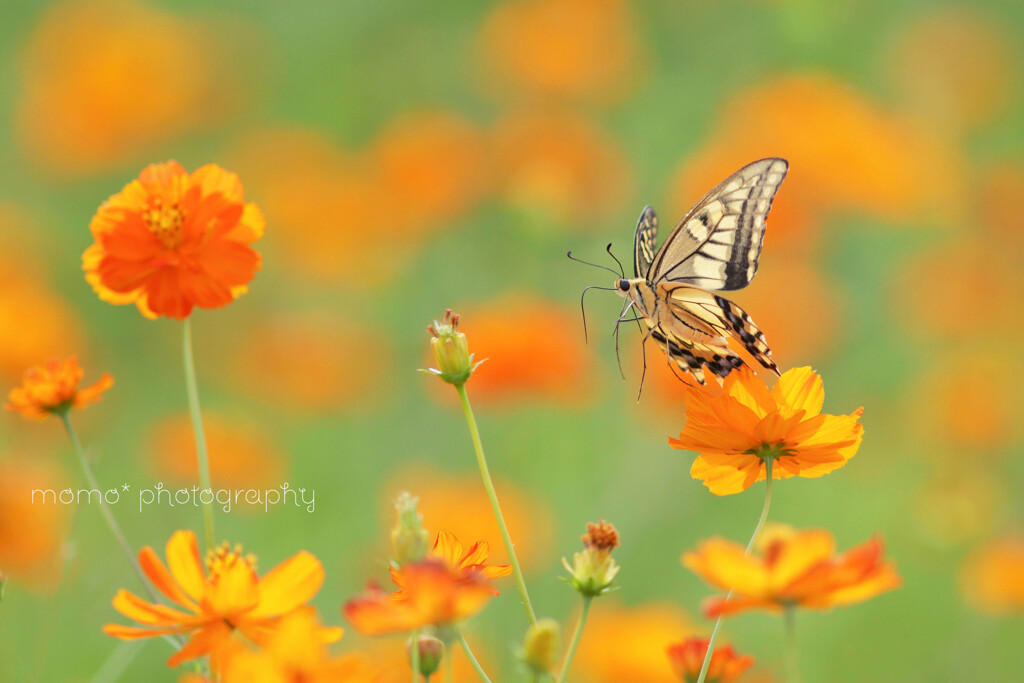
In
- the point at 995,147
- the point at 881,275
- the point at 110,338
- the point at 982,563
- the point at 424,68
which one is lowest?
the point at 982,563

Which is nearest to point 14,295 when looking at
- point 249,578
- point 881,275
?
point 249,578

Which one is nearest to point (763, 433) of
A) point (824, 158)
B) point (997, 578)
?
point (997, 578)

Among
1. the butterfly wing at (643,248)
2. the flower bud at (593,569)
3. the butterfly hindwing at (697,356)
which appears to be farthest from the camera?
the butterfly wing at (643,248)

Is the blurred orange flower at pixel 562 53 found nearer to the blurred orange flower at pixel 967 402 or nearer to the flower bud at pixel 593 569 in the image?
the blurred orange flower at pixel 967 402

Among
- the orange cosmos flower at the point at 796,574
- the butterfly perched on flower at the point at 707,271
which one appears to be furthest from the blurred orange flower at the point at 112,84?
the orange cosmos flower at the point at 796,574

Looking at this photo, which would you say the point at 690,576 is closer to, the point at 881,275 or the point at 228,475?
the point at 228,475

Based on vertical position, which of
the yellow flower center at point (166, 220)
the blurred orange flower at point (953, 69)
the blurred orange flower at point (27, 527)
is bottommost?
the yellow flower center at point (166, 220)

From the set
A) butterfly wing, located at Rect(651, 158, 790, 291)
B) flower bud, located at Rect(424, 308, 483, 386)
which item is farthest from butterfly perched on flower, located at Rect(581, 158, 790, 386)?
flower bud, located at Rect(424, 308, 483, 386)
